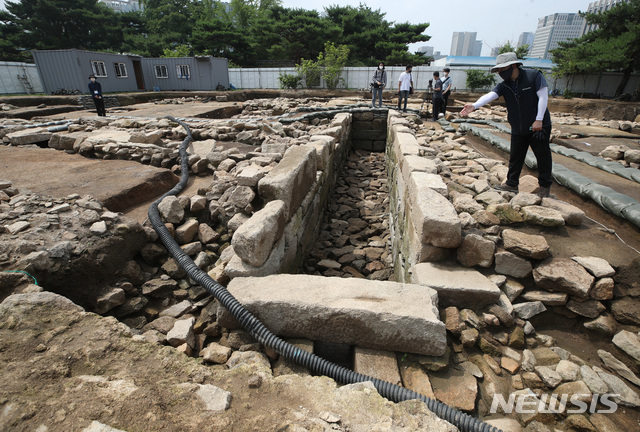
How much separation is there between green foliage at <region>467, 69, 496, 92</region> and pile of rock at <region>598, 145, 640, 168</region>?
16.8 m

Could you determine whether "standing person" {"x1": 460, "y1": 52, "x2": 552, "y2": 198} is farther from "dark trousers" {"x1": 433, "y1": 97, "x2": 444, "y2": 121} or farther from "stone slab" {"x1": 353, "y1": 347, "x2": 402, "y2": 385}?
"dark trousers" {"x1": 433, "y1": 97, "x2": 444, "y2": 121}

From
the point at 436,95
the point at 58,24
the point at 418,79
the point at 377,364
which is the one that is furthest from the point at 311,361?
the point at 58,24

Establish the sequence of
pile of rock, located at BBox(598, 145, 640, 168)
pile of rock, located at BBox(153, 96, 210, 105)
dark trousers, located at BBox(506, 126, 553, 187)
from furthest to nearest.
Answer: pile of rock, located at BBox(153, 96, 210, 105)
pile of rock, located at BBox(598, 145, 640, 168)
dark trousers, located at BBox(506, 126, 553, 187)

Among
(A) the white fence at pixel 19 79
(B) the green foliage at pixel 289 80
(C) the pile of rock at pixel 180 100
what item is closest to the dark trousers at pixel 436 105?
(C) the pile of rock at pixel 180 100

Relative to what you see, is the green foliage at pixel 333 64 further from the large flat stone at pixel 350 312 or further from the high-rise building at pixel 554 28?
the high-rise building at pixel 554 28

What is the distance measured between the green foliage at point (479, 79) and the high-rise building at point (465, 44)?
8864 centimetres

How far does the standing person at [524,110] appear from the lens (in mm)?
3098

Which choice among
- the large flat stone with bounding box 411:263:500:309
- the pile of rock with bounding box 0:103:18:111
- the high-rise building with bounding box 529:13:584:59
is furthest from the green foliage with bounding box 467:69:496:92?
the high-rise building with bounding box 529:13:584:59

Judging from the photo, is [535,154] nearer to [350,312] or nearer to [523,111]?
[523,111]

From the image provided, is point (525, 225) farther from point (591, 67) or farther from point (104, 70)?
point (104, 70)

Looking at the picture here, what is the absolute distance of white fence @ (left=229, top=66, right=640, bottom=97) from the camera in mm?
18797

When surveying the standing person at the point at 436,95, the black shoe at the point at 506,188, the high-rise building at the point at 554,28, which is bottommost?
the black shoe at the point at 506,188

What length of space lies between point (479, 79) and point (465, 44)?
306ft

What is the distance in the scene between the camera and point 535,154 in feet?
11.0
